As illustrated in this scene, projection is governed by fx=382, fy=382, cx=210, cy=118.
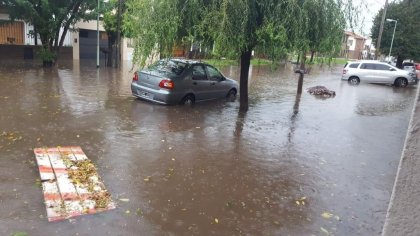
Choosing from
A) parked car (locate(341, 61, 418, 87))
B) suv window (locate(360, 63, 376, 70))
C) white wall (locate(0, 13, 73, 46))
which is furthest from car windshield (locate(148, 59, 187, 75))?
suv window (locate(360, 63, 376, 70))

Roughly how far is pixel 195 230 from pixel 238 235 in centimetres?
50

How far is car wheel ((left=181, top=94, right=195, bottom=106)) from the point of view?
38.8ft

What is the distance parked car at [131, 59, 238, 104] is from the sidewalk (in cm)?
1014

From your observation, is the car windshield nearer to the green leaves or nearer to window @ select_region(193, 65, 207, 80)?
window @ select_region(193, 65, 207, 80)

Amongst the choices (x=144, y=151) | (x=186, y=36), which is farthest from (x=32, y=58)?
(x=144, y=151)

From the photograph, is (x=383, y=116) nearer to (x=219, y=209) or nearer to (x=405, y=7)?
(x=219, y=209)

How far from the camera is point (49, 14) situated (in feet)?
63.6

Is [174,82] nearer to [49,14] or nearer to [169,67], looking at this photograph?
Answer: [169,67]

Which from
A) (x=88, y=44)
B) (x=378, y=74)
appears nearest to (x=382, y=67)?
(x=378, y=74)

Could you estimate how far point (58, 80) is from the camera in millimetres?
16094

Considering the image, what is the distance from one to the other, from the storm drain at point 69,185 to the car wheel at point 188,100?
5.38 meters

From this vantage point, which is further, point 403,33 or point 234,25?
point 403,33

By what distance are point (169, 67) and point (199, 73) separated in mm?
1054

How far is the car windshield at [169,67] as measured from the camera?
1133 cm
